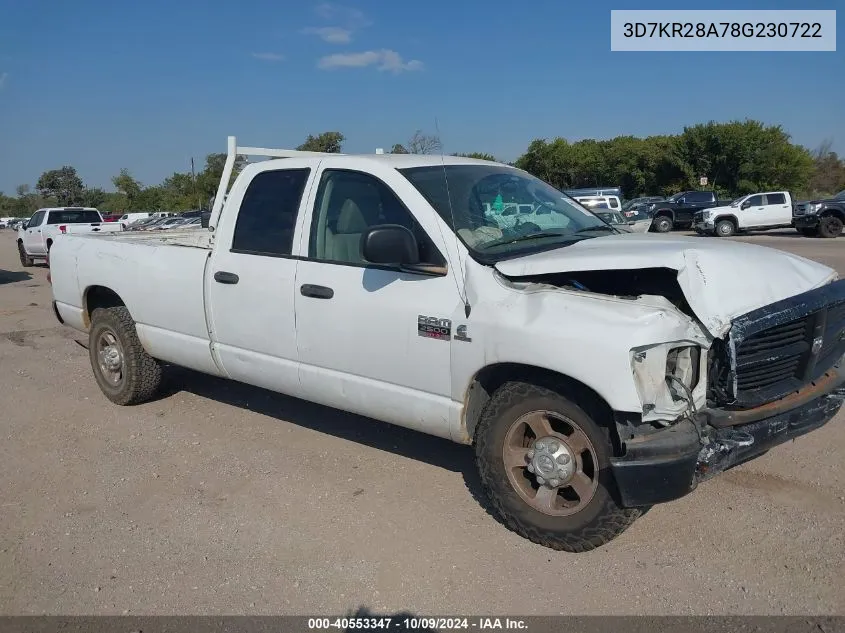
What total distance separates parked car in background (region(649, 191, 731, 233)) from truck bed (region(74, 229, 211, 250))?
2818 centimetres

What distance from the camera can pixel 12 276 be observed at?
59.5 feet

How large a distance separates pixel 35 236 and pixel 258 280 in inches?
727

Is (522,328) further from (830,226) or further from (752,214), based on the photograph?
(752,214)

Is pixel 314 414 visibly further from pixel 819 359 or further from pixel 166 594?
pixel 819 359

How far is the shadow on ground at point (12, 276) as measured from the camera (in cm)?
1697

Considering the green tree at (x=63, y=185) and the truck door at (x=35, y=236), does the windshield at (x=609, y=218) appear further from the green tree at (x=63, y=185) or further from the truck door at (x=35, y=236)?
the green tree at (x=63, y=185)

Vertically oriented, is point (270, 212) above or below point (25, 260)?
above

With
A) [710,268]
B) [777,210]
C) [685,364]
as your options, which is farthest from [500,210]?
[777,210]

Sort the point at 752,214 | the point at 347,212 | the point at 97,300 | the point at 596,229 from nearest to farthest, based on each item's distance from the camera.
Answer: the point at 347,212 → the point at 596,229 → the point at 97,300 → the point at 752,214

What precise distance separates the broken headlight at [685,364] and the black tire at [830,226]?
25217 millimetres

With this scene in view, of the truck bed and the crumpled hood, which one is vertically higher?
the truck bed

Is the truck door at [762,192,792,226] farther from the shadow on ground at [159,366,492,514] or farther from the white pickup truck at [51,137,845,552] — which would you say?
the shadow on ground at [159,366,492,514]

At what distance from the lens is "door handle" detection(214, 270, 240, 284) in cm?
468

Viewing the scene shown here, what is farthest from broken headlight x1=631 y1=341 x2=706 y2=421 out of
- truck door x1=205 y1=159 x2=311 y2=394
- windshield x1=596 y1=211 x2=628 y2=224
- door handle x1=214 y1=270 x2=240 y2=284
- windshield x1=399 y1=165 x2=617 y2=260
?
door handle x1=214 y1=270 x2=240 y2=284
